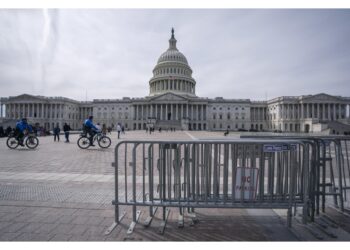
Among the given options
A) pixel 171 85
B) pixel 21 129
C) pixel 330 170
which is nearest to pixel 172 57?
pixel 171 85

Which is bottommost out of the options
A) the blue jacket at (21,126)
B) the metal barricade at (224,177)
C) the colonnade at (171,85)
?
the metal barricade at (224,177)

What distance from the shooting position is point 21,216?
12.7 ft

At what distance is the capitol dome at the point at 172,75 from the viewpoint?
97.1 meters

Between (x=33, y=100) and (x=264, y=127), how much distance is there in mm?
112590

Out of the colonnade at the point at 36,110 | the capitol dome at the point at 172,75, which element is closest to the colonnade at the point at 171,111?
the capitol dome at the point at 172,75

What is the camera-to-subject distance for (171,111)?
93.9m

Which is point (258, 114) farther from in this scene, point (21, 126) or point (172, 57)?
point (21, 126)

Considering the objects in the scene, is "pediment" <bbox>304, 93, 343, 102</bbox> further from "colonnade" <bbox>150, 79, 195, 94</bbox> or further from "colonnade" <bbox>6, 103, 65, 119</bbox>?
"colonnade" <bbox>6, 103, 65, 119</bbox>

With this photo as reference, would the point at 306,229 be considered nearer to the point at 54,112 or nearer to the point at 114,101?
the point at 114,101

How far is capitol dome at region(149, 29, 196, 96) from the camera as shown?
9712 cm

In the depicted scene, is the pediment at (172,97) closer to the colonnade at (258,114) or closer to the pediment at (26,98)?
the colonnade at (258,114)

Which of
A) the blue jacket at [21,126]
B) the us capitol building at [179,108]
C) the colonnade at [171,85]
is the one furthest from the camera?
the colonnade at [171,85]

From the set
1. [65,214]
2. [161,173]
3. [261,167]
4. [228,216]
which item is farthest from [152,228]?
[261,167]

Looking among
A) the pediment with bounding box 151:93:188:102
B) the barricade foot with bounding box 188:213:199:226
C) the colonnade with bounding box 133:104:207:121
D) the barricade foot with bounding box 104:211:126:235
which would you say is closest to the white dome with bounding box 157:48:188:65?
the pediment with bounding box 151:93:188:102
